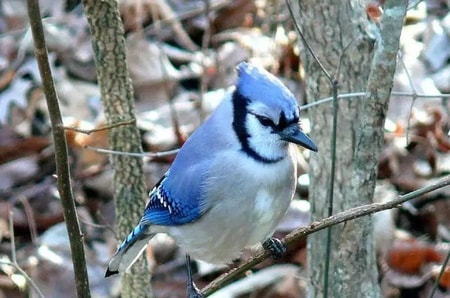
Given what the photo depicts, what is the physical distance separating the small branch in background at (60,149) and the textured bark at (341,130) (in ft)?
2.94

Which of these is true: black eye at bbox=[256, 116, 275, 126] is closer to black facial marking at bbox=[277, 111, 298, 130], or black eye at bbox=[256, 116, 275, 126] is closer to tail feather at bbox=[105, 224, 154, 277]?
black facial marking at bbox=[277, 111, 298, 130]

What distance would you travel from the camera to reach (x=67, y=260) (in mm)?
4387

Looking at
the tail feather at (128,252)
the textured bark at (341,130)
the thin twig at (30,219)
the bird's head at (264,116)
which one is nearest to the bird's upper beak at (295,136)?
the bird's head at (264,116)

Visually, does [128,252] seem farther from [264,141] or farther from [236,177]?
[264,141]

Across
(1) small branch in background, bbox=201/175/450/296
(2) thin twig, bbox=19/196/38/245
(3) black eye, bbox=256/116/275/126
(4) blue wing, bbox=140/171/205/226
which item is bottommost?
(2) thin twig, bbox=19/196/38/245

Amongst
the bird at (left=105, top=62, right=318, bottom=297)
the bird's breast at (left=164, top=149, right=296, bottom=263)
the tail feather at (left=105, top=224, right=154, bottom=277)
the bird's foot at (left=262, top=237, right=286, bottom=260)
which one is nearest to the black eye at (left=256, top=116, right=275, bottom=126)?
the bird at (left=105, top=62, right=318, bottom=297)

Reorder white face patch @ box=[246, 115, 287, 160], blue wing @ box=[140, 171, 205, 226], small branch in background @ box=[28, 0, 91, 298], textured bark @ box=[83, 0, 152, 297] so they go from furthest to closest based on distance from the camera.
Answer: textured bark @ box=[83, 0, 152, 297], blue wing @ box=[140, 171, 205, 226], white face patch @ box=[246, 115, 287, 160], small branch in background @ box=[28, 0, 91, 298]

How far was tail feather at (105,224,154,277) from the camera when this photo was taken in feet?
10.1

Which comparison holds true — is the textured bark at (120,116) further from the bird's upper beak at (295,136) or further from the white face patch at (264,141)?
the bird's upper beak at (295,136)

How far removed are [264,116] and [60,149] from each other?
0.71 meters

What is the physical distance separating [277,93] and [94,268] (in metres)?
1.96

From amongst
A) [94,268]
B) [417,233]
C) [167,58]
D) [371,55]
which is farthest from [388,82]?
[167,58]

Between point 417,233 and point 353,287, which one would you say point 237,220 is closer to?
point 353,287

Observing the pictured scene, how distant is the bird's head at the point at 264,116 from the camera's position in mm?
2666
